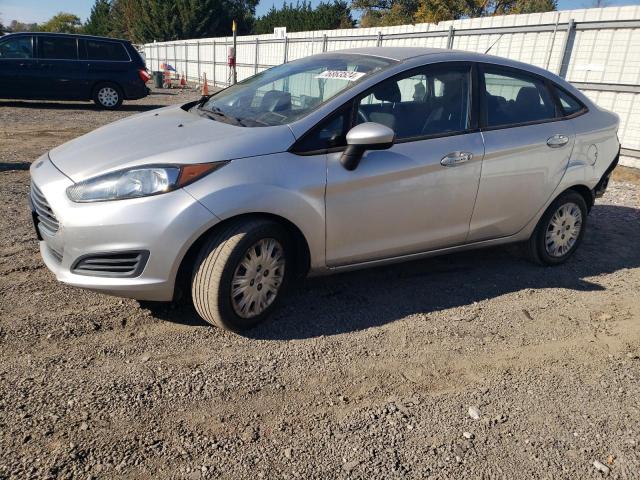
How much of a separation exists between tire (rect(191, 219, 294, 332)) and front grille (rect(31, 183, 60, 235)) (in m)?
0.83

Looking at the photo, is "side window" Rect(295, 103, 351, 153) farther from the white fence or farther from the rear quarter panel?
the white fence

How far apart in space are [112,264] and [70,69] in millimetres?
12440

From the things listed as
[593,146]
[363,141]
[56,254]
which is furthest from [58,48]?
[593,146]

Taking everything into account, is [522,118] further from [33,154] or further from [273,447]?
[33,154]

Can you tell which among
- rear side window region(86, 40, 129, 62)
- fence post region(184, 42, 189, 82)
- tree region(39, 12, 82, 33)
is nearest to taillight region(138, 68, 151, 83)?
rear side window region(86, 40, 129, 62)

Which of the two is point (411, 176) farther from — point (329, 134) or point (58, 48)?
point (58, 48)

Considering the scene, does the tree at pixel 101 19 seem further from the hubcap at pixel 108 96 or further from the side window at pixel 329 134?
the side window at pixel 329 134

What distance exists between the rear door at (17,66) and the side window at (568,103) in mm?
12635

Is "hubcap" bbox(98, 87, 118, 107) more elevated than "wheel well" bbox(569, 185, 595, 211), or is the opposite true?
"wheel well" bbox(569, 185, 595, 211)

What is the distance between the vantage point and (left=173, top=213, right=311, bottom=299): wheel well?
10.0 ft

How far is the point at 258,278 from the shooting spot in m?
3.22

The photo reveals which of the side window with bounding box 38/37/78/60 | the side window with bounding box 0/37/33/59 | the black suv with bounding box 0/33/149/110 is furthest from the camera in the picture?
the side window with bounding box 38/37/78/60

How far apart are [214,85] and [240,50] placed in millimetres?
3089

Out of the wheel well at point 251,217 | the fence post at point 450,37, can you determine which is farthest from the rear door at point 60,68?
the wheel well at point 251,217
